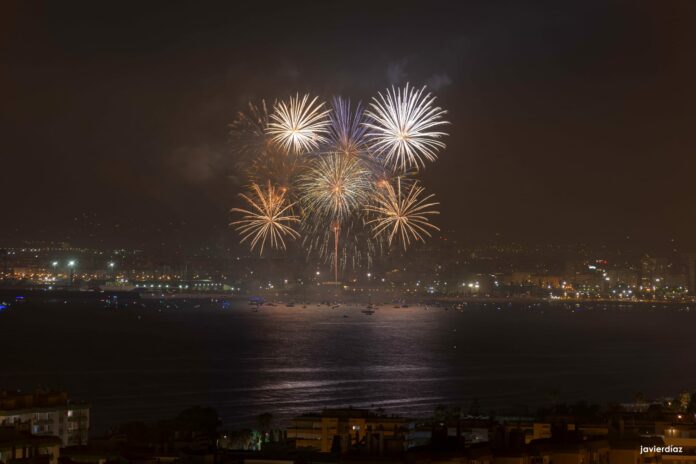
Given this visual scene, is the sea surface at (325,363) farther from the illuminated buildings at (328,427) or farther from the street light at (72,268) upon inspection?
the street light at (72,268)

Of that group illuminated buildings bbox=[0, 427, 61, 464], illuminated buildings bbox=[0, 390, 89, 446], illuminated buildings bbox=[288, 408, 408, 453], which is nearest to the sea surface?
illuminated buildings bbox=[0, 390, 89, 446]

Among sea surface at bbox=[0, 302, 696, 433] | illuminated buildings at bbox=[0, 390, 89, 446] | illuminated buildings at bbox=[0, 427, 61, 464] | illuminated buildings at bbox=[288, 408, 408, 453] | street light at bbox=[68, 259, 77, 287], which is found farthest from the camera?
street light at bbox=[68, 259, 77, 287]

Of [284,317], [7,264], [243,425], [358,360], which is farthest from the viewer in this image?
[7,264]

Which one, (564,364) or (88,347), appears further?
(88,347)

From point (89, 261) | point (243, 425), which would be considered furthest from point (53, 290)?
point (243, 425)

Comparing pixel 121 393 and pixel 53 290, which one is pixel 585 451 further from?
pixel 53 290

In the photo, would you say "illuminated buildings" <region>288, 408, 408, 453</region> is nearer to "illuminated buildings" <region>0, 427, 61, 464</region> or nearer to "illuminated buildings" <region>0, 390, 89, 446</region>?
"illuminated buildings" <region>0, 390, 89, 446</region>

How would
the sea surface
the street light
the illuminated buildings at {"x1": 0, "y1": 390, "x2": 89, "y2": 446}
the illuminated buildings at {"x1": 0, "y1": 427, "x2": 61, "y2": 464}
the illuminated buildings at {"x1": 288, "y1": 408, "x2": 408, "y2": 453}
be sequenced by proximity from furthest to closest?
the street light < the sea surface < the illuminated buildings at {"x1": 0, "y1": 390, "x2": 89, "y2": 446} < the illuminated buildings at {"x1": 288, "y1": 408, "x2": 408, "y2": 453} < the illuminated buildings at {"x1": 0, "y1": 427, "x2": 61, "y2": 464}
